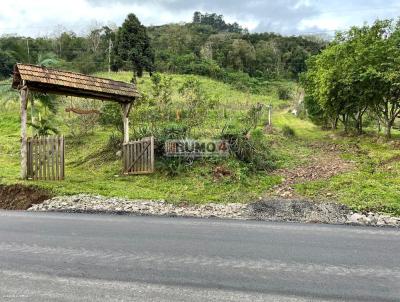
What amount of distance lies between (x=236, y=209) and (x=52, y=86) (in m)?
7.20

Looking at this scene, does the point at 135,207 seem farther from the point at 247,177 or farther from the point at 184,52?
the point at 184,52

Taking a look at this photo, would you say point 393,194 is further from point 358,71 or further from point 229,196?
point 358,71

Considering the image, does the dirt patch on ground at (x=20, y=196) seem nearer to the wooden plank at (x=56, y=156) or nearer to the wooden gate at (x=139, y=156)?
the wooden plank at (x=56, y=156)

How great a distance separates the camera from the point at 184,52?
203 feet

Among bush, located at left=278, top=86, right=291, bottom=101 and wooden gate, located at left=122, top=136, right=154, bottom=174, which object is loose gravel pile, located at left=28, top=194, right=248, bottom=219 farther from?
bush, located at left=278, top=86, right=291, bottom=101

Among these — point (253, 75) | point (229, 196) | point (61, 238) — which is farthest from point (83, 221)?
point (253, 75)

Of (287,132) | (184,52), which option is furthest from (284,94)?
(287,132)

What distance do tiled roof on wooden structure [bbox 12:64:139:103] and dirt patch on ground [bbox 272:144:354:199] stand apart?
6.07 metres

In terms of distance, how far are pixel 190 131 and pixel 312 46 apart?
61565 millimetres

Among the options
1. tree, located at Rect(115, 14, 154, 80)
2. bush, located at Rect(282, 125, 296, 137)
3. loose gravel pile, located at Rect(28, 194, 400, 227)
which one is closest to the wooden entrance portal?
loose gravel pile, located at Rect(28, 194, 400, 227)

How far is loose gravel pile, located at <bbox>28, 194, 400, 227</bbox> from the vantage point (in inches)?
363

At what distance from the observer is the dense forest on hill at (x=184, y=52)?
1836 inches

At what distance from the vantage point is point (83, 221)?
28.6 ft

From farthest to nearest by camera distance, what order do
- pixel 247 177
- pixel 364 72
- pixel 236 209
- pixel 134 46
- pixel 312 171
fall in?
pixel 134 46
pixel 364 72
pixel 312 171
pixel 247 177
pixel 236 209
